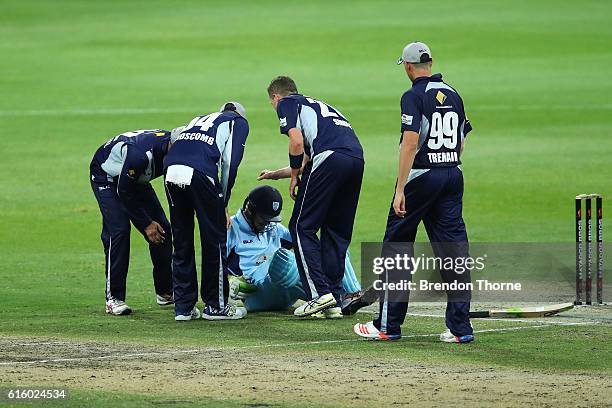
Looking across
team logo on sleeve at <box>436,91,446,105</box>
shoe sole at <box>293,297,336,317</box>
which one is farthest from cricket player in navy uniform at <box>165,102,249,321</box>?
team logo on sleeve at <box>436,91,446,105</box>

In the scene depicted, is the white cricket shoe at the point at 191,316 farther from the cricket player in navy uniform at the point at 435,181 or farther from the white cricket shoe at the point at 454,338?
the white cricket shoe at the point at 454,338

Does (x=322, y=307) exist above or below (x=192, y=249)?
below

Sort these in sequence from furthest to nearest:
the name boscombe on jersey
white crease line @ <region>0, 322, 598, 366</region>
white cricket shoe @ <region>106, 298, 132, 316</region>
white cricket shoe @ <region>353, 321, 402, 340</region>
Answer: white cricket shoe @ <region>106, 298, 132, 316</region>
white cricket shoe @ <region>353, 321, 402, 340</region>
the name boscombe on jersey
white crease line @ <region>0, 322, 598, 366</region>

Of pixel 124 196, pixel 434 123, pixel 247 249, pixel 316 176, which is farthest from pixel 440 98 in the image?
pixel 124 196

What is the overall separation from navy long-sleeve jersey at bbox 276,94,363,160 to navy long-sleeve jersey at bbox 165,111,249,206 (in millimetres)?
361

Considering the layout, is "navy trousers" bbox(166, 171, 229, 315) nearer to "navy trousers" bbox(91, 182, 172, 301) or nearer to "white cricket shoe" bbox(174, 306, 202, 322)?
"white cricket shoe" bbox(174, 306, 202, 322)

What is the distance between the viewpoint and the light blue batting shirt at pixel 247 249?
11.8 meters

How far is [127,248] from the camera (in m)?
11.6

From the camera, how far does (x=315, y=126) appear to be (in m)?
11.2

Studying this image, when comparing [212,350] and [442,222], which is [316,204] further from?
[212,350]

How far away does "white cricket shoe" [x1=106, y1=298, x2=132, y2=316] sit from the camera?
11.3 metres

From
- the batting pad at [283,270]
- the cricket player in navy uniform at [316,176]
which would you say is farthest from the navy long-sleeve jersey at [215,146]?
the batting pad at [283,270]

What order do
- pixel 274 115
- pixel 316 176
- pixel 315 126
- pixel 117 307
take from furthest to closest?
pixel 274 115 < pixel 117 307 < pixel 315 126 < pixel 316 176

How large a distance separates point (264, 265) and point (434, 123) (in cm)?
270
